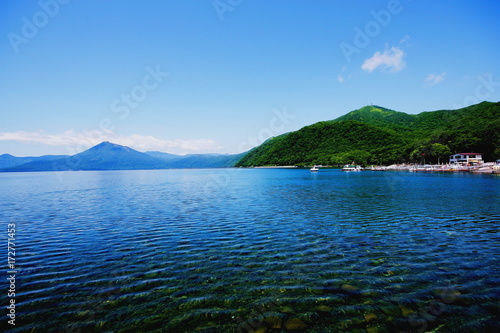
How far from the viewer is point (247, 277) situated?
1184 centimetres

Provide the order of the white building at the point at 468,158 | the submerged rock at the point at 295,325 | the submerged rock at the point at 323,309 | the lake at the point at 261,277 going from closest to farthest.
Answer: the submerged rock at the point at 295,325, the lake at the point at 261,277, the submerged rock at the point at 323,309, the white building at the point at 468,158

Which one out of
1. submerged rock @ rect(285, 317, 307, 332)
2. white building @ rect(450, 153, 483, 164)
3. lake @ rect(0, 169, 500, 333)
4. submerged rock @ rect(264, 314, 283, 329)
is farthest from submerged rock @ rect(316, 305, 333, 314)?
white building @ rect(450, 153, 483, 164)

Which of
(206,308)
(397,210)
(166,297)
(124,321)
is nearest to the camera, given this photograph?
(124,321)

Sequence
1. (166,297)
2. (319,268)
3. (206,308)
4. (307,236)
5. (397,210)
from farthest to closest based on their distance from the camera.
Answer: (397,210) → (307,236) → (319,268) → (166,297) → (206,308)

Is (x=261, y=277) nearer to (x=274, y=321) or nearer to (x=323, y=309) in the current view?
(x=274, y=321)

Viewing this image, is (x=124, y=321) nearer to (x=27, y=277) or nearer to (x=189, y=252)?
(x=189, y=252)

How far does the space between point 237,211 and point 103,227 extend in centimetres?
1434

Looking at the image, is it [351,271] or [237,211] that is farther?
[237,211]

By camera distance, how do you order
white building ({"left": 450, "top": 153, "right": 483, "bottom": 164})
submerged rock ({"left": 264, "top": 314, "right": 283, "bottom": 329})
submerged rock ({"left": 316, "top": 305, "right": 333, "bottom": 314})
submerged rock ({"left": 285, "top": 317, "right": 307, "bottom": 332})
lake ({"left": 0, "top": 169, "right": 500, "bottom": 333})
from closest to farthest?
submerged rock ({"left": 285, "top": 317, "right": 307, "bottom": 332}) < submerged rock ({"left": 264, "top": 314, "right": 283, "bottom": 329}) < lake ({"left": 0, "top": 169, "right": 500, "bottom": 333}) < submerged rock ({"left": 316, "top": 305, "right": 333, "bottom": 314}) < white building ({"left": 450, "top": 153, "right": 483, "bottom": 164})

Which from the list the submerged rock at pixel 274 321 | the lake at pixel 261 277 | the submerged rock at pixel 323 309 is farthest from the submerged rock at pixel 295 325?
the submerged rock at pixel 323 309

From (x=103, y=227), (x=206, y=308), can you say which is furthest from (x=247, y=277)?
(x=103, y=227)

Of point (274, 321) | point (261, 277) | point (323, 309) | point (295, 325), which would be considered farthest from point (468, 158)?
point (274, 321)

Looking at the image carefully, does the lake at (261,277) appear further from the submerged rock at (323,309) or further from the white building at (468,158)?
the white building at (468,158)

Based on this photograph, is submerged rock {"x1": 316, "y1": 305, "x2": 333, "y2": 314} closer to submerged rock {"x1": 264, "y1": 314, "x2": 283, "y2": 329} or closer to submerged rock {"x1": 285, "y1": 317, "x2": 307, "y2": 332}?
submerged rock {"x1": 285, "y1": 317, "x2": 307, "y2": 332}
